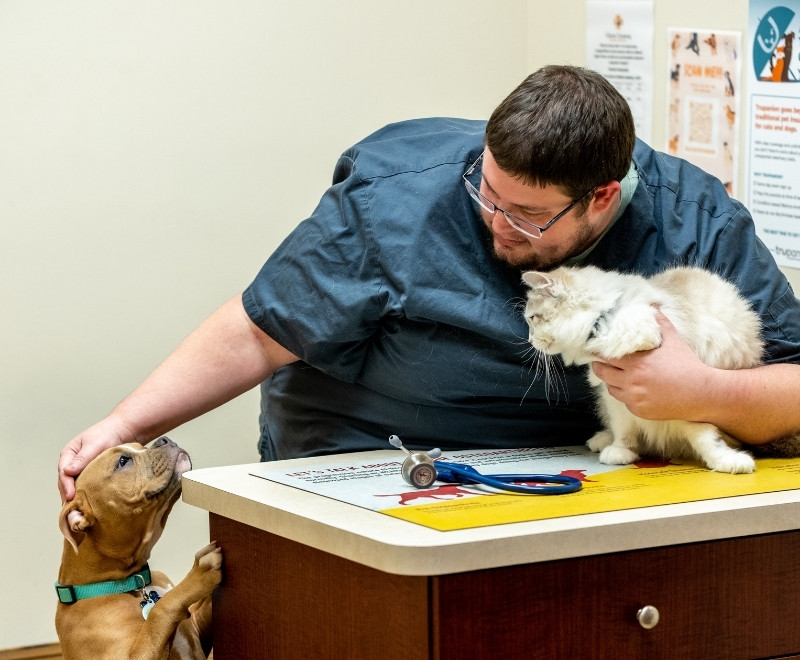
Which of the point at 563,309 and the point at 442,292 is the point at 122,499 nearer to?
the point at 442,292

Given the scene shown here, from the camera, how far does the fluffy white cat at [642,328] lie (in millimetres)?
1291

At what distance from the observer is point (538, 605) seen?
102cm

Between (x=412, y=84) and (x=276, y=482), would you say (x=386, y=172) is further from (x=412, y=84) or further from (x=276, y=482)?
(x=412, y=84)

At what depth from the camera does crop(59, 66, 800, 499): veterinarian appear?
53.1 inches

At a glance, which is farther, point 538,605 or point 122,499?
point 122,499

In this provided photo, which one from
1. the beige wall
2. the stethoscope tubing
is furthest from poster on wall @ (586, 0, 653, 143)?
the stethoscope tubing

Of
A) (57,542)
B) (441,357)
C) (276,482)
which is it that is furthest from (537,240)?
(57,542)

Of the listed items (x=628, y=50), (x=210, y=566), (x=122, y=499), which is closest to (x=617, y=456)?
(x=210, y=566)

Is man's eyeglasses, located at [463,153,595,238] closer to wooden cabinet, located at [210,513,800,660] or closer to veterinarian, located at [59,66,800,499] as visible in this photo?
veterinarian, located at [59,66,800,499]

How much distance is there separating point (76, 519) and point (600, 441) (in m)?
0.74

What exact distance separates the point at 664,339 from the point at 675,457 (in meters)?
0.19

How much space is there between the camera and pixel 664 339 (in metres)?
1.30

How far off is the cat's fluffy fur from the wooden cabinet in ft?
0.62

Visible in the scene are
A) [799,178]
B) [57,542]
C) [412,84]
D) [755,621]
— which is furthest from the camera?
[412,84]
